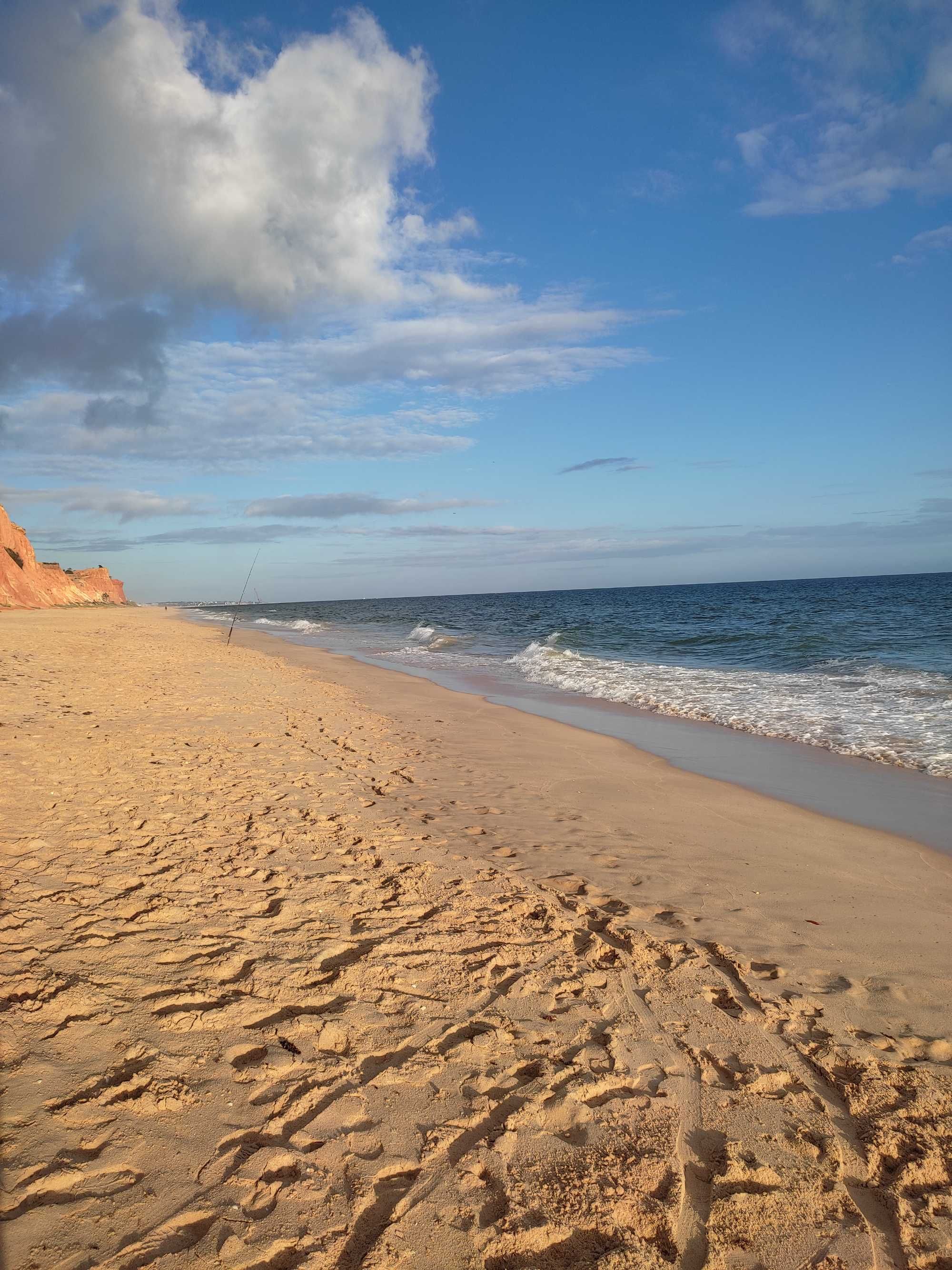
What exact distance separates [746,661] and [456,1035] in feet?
57.9

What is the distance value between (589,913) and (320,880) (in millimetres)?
1755

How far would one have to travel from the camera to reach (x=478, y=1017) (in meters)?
2.98

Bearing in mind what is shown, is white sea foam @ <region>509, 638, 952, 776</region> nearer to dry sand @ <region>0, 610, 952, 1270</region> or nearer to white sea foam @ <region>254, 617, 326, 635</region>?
dry sand @ <region>0, 610, 952, 1270</region>

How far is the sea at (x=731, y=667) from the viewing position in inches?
390

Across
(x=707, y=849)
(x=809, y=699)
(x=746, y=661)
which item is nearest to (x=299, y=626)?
(x=746, y=661)

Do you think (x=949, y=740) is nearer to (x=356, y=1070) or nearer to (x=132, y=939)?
(x=356, y=1070)

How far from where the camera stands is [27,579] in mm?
46281

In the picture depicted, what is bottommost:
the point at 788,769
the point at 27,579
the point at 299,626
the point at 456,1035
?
the point at 788,769

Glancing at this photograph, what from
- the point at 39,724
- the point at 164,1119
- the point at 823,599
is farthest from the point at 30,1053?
the point at 823,599

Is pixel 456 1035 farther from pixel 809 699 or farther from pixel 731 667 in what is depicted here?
pixel 731 667

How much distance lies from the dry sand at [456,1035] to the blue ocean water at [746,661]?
478cm

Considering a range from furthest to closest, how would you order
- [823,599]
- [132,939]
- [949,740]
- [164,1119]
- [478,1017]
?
1. [823,599]
2. [949,740]
3. [132,939]
4. [478,1017]
5. [164,1119]

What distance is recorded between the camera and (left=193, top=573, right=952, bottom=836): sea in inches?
390

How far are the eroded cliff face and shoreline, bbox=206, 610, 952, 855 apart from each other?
44.3m
